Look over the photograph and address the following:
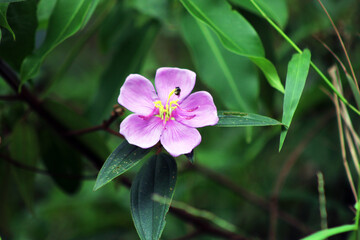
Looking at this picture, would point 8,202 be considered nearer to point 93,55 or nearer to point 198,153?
point 198,153

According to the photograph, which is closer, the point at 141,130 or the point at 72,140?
the point at 141,130

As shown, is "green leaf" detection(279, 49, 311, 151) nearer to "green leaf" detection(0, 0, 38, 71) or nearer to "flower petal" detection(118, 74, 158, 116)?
"flower petal" detection(118, 74, 158, 116)

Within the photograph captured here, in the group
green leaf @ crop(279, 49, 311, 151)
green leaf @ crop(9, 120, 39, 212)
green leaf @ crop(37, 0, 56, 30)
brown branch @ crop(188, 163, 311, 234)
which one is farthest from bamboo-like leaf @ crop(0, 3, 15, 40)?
brown branch @ crop(188, 163, 311, 234)

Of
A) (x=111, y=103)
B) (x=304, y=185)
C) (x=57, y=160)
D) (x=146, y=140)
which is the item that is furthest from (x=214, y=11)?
(x=304, y=185)

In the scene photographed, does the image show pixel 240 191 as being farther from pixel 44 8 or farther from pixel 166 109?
pixel 44 8

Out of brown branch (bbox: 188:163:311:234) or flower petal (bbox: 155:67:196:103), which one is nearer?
flower petal (bbox: 155:67:196:103)

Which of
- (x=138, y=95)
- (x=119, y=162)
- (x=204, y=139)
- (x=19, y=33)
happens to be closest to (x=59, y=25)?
(x=19, y=33)

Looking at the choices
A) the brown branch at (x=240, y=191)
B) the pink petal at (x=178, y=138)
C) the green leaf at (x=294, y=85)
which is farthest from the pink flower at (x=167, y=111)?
the brown branch at (x=240, y=191)
